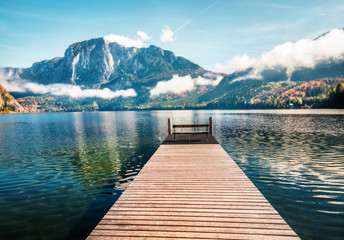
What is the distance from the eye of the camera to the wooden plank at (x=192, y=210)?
5.45 m

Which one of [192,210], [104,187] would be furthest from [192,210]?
[104,187]

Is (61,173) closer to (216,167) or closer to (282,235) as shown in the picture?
(216,167)

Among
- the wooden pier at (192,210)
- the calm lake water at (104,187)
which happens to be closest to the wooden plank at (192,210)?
the wooden pier at (192,210)

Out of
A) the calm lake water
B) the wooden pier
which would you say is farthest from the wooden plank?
the calm lake water

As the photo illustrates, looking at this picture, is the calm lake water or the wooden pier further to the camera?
the calm lake water

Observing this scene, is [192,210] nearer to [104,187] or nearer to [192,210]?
[192,210]

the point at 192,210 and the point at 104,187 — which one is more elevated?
the point at 192,210

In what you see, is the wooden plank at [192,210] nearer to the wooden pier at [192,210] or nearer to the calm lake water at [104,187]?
the wooden pier at [192,210]

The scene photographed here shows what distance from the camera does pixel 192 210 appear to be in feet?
21.9

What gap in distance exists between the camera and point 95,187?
43.7 feet

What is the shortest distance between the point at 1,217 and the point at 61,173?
7.25 meters

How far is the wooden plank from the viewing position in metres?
5.45

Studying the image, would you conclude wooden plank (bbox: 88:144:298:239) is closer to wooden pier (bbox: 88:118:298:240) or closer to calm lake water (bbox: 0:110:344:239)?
wooden pier (bbox: 88:118:298:240)

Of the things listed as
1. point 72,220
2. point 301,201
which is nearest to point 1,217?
point 72,220
